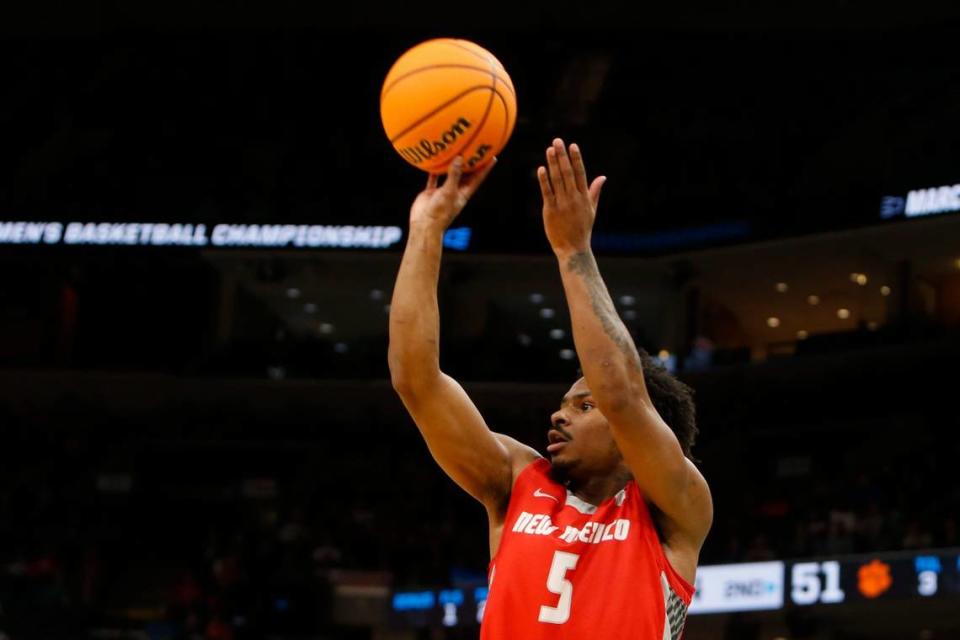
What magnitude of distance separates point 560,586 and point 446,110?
132cm

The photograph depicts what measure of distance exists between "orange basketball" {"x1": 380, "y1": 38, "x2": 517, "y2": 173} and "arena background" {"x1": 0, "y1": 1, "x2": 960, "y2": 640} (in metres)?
12.5

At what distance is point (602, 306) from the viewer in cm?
355

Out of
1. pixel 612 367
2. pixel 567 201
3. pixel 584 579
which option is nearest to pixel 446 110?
pixel 567 201

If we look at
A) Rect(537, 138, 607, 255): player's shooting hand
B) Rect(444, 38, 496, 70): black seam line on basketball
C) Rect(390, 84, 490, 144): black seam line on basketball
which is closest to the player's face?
Rect(537, 138, 607, 255): player's shooting hand

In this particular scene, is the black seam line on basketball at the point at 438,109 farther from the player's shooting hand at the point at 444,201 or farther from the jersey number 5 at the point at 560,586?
the jersey number 5 at the point at 560,586

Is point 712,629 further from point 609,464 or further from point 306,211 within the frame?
point 609,464

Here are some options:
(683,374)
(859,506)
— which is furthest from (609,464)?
(683,374)

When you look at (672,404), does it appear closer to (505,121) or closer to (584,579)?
(584,579)

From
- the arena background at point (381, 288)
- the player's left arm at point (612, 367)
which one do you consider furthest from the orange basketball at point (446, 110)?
the arena background at point (381, 288)

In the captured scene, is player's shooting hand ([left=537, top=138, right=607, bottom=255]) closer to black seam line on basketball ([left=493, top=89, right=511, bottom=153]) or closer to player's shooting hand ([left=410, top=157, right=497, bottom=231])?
player's shooting hand ([left=410, top=157, right=497, bottom=231])

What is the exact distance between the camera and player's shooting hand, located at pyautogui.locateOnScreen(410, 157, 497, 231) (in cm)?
371

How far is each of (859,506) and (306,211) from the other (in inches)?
338

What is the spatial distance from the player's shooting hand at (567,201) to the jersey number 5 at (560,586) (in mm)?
752

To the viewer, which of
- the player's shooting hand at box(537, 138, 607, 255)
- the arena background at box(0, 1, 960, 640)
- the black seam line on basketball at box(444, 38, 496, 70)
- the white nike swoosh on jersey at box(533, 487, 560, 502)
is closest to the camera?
the player's shooting hand at box(537, 138, 607, 255)
